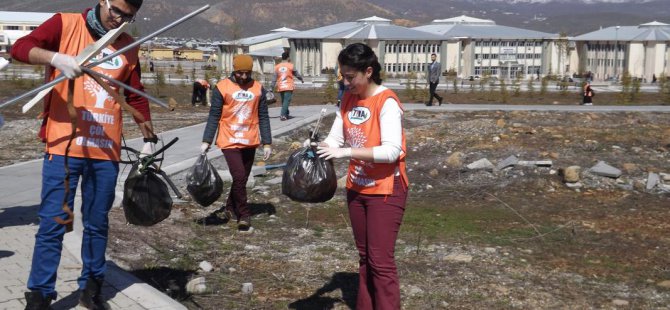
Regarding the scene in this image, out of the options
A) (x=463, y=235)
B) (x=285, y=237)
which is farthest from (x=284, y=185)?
(x=463, y=235)

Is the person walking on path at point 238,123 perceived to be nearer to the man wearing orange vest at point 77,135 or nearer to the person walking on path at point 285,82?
the man wearing orange vest at point 77,135

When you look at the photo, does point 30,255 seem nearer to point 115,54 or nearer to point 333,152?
point 115,54

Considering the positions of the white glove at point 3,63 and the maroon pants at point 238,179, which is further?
the maroon pants at point 238,179

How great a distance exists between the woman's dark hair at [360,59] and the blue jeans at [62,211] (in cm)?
136

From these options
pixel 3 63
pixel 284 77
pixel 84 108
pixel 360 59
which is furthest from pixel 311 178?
pixel 284 77

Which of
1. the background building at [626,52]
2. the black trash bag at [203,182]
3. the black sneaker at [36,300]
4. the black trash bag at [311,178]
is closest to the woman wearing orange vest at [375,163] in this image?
the black trash bag at [311,178]

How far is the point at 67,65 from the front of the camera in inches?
165

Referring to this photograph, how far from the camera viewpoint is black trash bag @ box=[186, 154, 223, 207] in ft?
25.8

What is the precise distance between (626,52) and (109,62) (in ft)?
243

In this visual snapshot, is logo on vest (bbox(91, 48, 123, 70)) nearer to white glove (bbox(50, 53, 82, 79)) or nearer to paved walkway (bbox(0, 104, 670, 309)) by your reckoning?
white glove (bbox(50, 53, 82, 79))

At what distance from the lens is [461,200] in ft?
33.6

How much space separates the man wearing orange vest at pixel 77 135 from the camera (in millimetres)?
4578

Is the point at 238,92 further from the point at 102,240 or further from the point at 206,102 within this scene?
the point at 206,102

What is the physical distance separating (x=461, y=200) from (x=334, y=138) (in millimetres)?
5380
